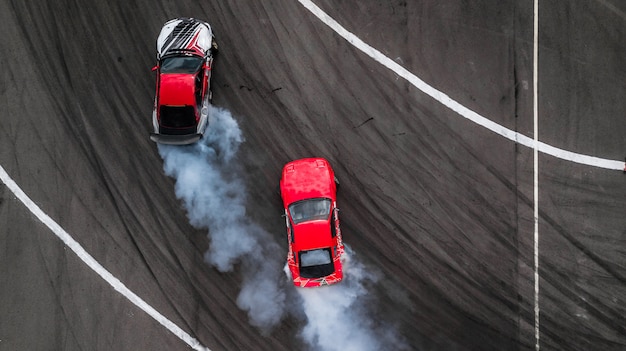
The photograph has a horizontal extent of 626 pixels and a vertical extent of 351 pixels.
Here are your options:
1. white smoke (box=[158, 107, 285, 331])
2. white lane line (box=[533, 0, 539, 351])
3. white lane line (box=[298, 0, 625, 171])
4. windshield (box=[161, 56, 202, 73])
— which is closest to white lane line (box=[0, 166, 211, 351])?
white smoke (box=[158, 107, 285, 331])

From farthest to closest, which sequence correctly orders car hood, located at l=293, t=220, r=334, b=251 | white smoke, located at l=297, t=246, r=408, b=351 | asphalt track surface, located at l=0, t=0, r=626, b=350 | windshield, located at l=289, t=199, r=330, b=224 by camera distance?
asphalt track surface, located at l=0, t=0, r=626, b=350
white smoke, located at l=297, t=246, r=408, b=351
windshield, located at l=289, t=199, r=330, b=224
car hood, located at l=293, t=220, r=334, b=251

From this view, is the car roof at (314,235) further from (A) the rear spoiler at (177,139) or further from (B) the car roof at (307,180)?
(A) the rear spoiler at (177,139)

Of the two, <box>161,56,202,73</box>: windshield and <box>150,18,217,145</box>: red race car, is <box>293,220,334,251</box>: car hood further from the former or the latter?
<box>161,56,202,73</box>: windshield

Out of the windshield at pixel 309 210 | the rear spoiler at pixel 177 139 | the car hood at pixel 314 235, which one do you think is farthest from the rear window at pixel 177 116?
the car hood at pixel 314 235

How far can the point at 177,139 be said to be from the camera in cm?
1557

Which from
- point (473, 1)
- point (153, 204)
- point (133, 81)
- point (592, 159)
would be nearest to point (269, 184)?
point (153, 204)

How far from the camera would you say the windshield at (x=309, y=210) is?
14809 mm

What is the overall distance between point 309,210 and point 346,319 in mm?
3407

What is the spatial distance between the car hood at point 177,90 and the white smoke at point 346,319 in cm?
647

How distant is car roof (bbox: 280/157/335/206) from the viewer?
1510 cm

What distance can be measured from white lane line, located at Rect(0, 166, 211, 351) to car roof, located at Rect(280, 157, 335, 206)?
499 centimetres

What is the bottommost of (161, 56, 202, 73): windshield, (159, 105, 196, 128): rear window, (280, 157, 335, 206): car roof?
(280, 157, 335, 206): car roof

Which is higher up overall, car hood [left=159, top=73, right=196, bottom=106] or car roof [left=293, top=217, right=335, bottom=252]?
car hood [left=159, top=73, right=196, bottom=106]

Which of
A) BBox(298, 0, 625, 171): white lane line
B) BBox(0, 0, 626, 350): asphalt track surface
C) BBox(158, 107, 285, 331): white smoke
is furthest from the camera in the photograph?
BBox(298, 0, 625, 171): white lane line
